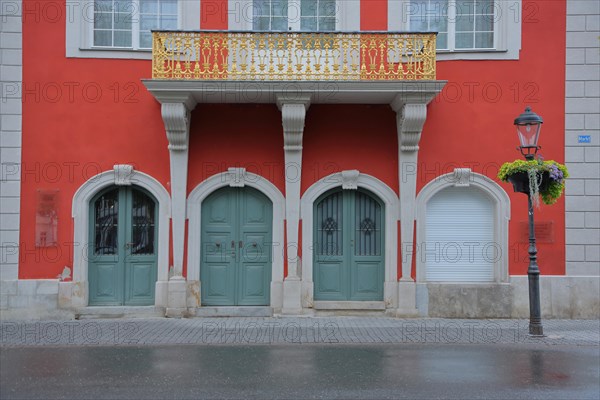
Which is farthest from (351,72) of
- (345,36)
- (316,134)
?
(316,134)

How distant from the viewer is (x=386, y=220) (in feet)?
42.2

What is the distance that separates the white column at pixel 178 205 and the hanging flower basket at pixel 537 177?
231 inches

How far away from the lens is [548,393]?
7301 millimetres

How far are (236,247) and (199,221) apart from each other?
90 centimetres

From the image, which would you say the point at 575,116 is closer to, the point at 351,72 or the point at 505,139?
the point at 505,139

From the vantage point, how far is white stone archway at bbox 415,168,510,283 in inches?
501

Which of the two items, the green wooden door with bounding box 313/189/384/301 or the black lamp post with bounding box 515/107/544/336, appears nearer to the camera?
the black lamp post with bounding box 515/107/544/336

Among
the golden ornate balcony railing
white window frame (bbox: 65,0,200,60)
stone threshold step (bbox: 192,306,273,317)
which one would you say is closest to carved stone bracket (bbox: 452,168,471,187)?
the golden ornate balcony railing

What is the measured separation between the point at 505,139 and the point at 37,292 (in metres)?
9.59

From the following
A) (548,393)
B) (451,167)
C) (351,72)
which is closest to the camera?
(548,393)

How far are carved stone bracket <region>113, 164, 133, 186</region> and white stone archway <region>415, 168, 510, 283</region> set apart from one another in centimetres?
566

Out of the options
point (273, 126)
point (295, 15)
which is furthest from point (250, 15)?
point (273, 126)

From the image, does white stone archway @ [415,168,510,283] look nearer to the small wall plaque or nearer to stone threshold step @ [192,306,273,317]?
the small wall plaque

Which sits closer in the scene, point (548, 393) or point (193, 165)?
point (548, 393)
